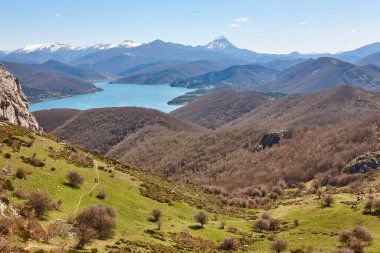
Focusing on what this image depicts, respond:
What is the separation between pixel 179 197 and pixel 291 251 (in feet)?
100

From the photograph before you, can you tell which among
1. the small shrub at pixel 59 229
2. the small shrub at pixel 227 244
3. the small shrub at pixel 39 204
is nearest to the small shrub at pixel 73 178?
the small shrub at pixel 39 204

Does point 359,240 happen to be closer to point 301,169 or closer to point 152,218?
point 152,218

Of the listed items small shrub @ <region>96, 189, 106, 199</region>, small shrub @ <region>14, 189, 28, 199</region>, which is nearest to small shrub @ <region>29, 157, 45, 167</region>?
small shrub @ <region>96, 189, 106, 199</region>

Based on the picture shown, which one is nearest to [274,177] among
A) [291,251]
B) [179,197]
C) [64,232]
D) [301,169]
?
[301,169]

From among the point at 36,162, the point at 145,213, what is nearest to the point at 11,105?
the point at 36,162

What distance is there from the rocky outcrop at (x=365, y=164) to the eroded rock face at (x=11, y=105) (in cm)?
11981

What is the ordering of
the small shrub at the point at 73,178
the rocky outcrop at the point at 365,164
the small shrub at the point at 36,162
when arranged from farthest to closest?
the rocky outcrop at the point at 365,164 < the small shrub at the point at 36,162 < the small shrub at the point at 73,178

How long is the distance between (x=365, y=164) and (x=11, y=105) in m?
128

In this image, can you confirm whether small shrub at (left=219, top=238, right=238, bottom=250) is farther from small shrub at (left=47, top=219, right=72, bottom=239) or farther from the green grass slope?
small shrub at (left=47, top=219, right=72, bottom=239)

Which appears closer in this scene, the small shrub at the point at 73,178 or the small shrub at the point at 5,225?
the small shrub at the point at 5,225

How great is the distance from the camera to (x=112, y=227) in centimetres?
4428

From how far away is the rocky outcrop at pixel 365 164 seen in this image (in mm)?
148988

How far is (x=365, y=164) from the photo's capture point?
153m

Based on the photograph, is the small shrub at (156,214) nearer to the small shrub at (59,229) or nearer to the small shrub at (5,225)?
the small shrub at (59,229)
